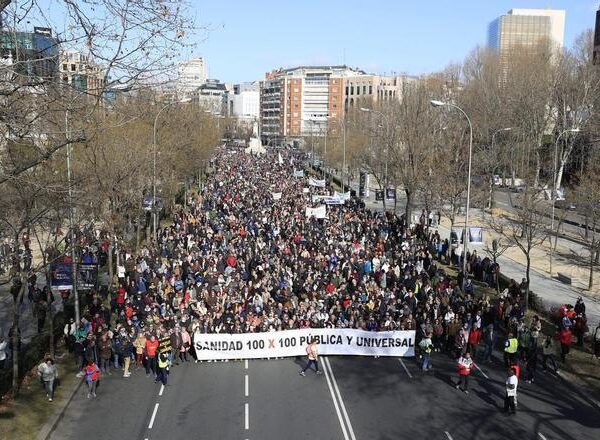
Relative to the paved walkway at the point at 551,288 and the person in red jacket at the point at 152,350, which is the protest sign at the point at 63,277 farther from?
the paved walkway at the point at 551,288

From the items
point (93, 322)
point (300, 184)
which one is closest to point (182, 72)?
point (93, 322)

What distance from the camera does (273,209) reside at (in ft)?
151

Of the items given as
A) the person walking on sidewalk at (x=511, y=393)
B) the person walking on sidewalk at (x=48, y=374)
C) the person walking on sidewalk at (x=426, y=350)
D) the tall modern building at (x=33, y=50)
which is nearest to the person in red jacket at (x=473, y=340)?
the person walking on sidewalk at (x=426, y=350)

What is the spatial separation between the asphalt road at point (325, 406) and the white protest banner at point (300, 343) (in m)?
0.36

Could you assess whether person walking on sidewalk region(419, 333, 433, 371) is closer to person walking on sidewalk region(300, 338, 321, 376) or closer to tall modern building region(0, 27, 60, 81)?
person walking on sidewalk region(300, 338, 321, 376)

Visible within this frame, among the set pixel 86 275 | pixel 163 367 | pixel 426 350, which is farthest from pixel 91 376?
pixel 426 350

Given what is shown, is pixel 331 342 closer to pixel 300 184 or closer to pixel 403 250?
pixel 403 250

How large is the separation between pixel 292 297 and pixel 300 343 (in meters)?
4.31

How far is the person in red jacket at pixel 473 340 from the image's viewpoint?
802 inches

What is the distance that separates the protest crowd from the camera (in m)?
19.8

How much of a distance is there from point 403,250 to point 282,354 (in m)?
13.9

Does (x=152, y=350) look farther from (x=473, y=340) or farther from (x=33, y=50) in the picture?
(x=33, y=50)

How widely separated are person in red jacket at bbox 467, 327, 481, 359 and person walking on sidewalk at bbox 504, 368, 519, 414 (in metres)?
3.86

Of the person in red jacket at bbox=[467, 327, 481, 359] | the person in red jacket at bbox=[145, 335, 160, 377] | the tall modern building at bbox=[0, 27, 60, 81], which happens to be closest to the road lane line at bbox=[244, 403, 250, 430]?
the person in red jacket at bbox=[145, 335, 160, 377]
